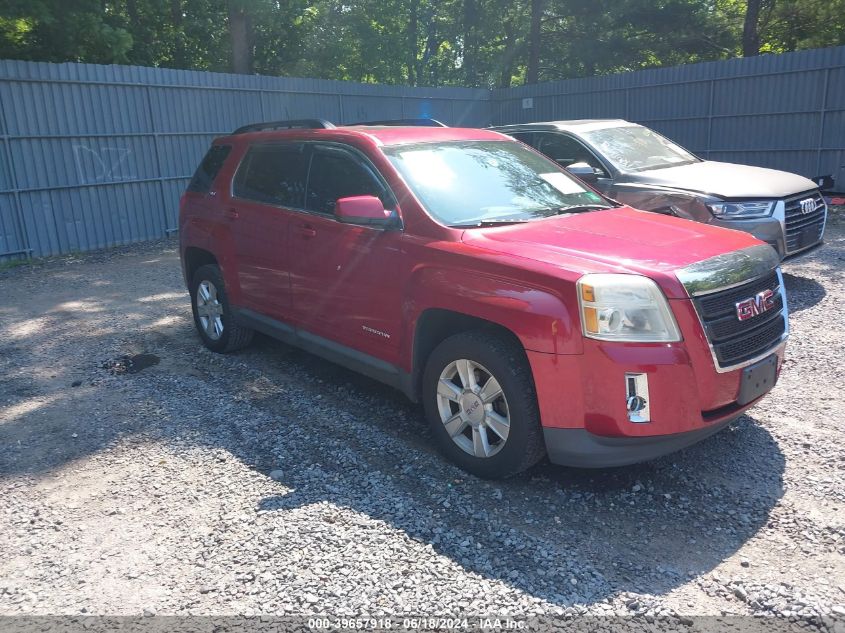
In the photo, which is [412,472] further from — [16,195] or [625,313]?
[16,195]

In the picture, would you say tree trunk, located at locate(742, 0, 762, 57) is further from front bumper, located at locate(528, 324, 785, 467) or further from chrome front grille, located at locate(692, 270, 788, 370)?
front bumper, located at locate(528, 324, 785, 467)

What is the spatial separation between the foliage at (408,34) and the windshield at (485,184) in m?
11.6

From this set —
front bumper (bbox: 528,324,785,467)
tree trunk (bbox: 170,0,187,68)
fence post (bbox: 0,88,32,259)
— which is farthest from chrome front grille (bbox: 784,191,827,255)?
tree trunk (bbox: 170,0,187,68)

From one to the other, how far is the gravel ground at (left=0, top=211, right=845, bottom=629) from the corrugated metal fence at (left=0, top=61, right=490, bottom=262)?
6960mm

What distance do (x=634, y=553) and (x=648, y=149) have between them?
6.43 metres

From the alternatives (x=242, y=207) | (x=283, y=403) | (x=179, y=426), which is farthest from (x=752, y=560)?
(x=242, y=207)

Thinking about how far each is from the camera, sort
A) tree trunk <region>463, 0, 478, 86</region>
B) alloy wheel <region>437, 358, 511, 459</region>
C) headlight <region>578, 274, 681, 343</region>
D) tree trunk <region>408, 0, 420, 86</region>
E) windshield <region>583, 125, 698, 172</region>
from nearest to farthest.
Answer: headlight <region>578, 274, 681, 343</region>, alloy wheel <region>437, 358, 511, 459</region>, windshield <region>583, 125, 698, 172</region>, tree trunk <region>463, 0, 478, 86</region>, tree trunk <region>408, 0, 420, 86</region>

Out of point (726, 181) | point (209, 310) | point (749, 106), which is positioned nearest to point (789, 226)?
point (726, 181)

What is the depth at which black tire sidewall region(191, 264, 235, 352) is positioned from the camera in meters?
6.25

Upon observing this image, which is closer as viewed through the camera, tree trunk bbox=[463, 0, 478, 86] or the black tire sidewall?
the black tire sidewall

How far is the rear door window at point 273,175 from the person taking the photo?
5438 millimetres

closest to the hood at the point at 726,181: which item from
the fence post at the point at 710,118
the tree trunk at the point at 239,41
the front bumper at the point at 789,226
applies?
the front bumper at the point at 789,226

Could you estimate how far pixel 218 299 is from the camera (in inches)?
251

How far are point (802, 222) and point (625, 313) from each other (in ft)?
16.4
